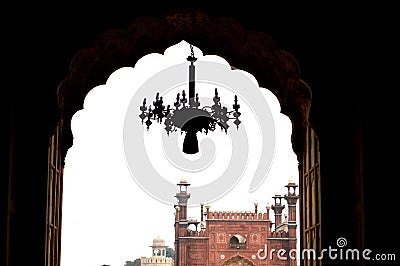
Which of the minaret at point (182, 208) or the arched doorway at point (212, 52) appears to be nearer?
the arched doorway at point (212, 52)

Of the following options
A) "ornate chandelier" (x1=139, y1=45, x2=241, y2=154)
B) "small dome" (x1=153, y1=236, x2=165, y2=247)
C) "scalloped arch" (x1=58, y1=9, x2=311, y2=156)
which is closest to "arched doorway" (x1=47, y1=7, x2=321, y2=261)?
"scalloped arch" (x1=58, y1=9, x2=311, y2=156)

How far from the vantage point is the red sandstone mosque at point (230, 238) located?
30.4 metres

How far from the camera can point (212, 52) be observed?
5.23 m

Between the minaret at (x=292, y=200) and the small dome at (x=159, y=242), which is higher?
the minaret at (x=292, y=200)

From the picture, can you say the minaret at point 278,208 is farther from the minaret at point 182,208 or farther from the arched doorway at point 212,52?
the arched doorway at point 212,52

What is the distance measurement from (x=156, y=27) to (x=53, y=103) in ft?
3.10

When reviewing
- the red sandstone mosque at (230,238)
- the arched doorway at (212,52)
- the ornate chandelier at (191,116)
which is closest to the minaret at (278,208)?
the red sandstone mosque at (230,238)

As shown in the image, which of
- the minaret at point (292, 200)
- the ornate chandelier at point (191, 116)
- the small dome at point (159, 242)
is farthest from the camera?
the small dome at point (159, 242)

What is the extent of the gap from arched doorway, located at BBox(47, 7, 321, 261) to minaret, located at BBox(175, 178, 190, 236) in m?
24.4

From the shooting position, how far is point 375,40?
418 centimetres

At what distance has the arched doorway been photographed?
14.9 ft

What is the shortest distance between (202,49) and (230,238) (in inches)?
1032

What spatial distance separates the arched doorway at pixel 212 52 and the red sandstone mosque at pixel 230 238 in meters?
25.1

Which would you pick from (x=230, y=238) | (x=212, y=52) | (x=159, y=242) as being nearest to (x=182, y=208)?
(x=230, y=238)
